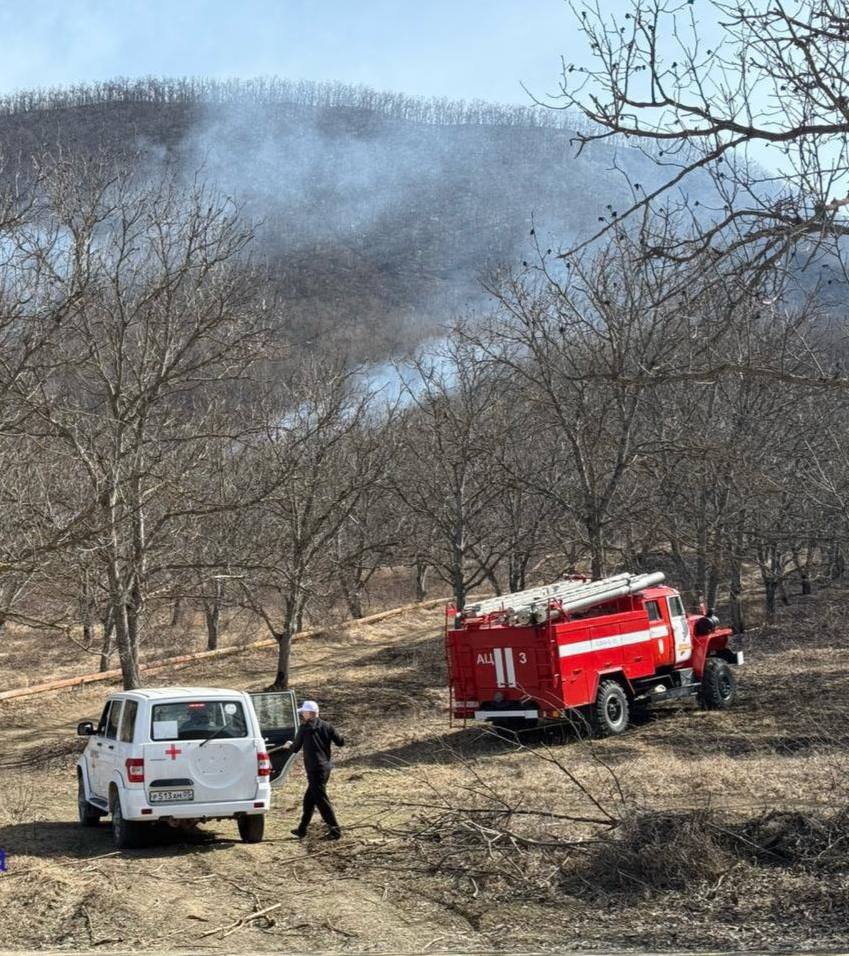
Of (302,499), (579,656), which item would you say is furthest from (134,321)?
(579,656)

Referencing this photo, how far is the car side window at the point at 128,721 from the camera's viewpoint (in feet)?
39.8

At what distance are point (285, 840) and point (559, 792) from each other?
10.9 ft

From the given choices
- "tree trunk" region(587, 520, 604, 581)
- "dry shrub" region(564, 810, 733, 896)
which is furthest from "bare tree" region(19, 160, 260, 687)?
"dry shrub" region(564, 810, 733, 896)

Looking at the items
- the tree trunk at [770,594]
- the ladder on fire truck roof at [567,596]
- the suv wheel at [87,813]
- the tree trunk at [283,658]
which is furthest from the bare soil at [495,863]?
the tree trunk at [770,594]

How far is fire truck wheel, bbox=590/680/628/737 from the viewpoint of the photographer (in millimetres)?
18062

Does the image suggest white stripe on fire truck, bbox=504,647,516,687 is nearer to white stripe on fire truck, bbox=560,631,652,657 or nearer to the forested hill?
white stripe on fire truck, bbox=560,631,652,657

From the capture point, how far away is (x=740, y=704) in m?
20.6

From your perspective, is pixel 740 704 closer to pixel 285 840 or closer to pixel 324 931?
pixel 285 840

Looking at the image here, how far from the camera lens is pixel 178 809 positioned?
11.6 m

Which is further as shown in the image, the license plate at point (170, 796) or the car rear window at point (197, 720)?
the car rear window at point (197, 720)

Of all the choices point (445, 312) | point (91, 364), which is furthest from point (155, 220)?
point (445, 312)

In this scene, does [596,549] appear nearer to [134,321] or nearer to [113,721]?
[134,321]

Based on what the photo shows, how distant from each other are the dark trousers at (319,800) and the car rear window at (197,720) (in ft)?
2.86

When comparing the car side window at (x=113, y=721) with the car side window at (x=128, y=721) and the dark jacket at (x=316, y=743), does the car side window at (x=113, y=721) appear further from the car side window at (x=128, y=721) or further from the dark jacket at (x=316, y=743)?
the dark jacket at (x=316, y=743)
